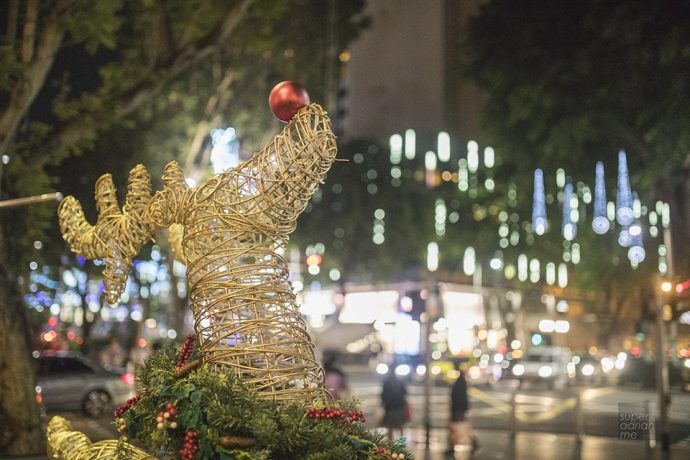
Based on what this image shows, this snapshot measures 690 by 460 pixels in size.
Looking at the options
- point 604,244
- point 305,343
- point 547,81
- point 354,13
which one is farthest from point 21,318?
point 604,244

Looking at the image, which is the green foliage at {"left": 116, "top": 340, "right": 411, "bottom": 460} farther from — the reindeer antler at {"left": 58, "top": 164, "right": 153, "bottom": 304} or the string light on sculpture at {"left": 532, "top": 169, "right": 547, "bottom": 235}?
the string light on sculpture at {"left": 532, "top": 169, "right": 547, "bottom": 235}

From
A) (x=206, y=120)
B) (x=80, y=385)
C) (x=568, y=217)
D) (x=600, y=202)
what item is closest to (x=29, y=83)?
(x=80, y=385)

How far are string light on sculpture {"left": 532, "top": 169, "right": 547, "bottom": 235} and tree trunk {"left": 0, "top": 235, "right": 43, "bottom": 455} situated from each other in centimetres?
1248

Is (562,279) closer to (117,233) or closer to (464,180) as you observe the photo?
(464,180)

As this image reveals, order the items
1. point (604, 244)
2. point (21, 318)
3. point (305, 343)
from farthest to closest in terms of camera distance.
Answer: point (604, 244) < point (21, 318) < point (305, 343)

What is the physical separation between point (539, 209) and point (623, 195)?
10036 mm

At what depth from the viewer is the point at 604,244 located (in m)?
28.2

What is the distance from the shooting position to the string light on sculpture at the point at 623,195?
1561 cm

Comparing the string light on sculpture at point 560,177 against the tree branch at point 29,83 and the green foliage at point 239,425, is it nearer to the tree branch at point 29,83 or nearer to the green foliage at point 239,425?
the tree branch at point 29,83

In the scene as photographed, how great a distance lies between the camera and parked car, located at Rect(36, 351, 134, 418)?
63.6 ft

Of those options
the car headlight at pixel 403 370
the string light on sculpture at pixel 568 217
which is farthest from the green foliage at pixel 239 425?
the car headlight at pixel 403 370

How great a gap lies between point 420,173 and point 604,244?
11685 millimetres

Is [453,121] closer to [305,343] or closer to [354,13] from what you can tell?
[354,13]

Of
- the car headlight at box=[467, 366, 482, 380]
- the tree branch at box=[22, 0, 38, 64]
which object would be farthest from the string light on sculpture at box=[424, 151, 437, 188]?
the tree branch at box=[22, 0, 38, 64]
